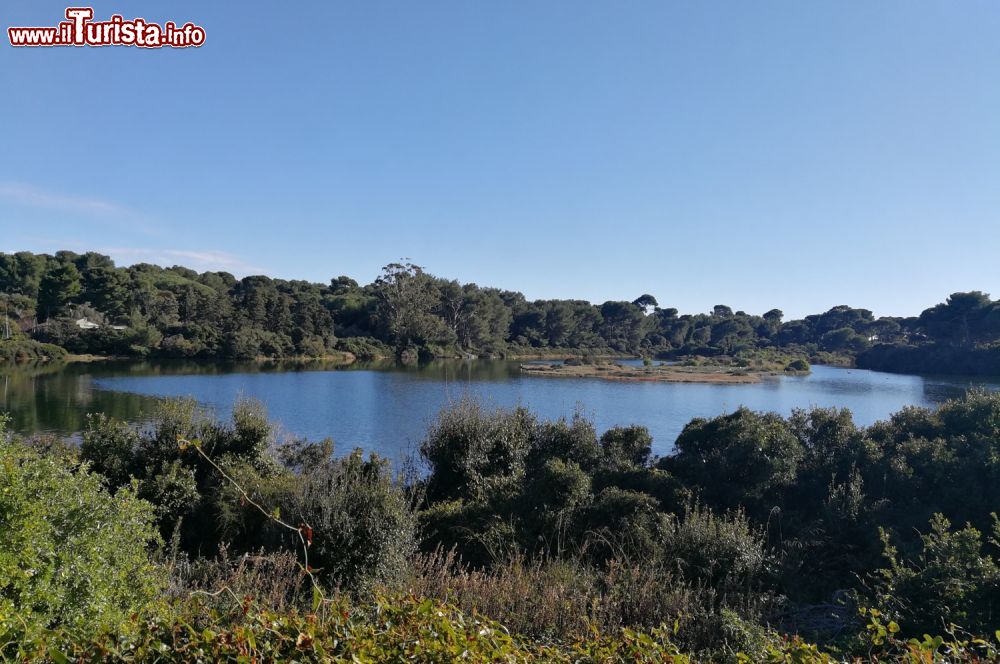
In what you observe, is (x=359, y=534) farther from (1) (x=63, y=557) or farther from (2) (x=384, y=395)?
(2) (x=384, y=395)

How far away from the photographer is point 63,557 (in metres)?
3.14

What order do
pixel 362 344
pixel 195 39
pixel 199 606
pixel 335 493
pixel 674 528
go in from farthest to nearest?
pixel 362 344
pixel 195 39
pixel 674 528
pixel 335 493
pixel 199 606

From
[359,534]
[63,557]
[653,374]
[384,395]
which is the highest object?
[63,557]

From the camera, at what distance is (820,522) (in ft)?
31.8

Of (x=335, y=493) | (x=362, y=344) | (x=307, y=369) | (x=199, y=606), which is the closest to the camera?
(x=199, y=606)

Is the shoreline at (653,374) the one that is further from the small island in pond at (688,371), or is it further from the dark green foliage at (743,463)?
the dark green foliage at (743,463)

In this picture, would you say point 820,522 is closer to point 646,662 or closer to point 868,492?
point 868,492

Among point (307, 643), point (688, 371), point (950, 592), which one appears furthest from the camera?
point (688, 371)

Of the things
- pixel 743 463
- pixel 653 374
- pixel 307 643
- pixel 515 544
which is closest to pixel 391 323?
pixel 653 374

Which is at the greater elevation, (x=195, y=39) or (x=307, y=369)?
(x=195, y=39)

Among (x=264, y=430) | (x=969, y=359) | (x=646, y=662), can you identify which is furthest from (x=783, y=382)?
(x=646, y=662)

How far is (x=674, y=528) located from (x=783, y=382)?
176 ft

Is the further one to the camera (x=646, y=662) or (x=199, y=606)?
(x=199, y=606)

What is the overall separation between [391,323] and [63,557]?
252ft
